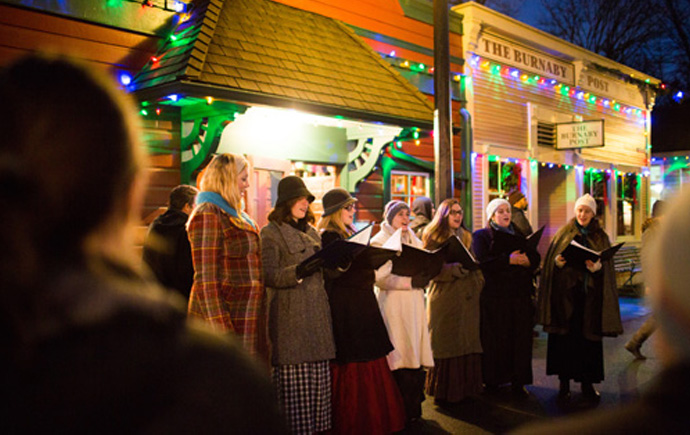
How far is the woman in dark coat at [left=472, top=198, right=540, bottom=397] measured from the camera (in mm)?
6730

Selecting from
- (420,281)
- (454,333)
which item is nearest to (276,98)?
(420,281)

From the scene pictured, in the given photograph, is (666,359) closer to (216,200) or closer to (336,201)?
(216,200)

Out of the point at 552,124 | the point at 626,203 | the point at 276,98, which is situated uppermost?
the point at 552,124

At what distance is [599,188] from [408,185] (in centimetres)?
1028

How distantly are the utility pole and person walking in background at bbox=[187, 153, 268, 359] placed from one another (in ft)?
13.1

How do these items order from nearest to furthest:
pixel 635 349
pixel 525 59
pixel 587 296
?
1. pixel 587 296
2. pixel 635 349
3. pixel 525 59

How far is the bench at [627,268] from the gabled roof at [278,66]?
10.5m

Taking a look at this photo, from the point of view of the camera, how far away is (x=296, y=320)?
4.64 meters

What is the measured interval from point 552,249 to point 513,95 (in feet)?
26.6

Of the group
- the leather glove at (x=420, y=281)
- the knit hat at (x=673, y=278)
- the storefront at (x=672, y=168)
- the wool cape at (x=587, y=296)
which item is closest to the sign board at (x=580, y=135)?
the wool cape at (x=587, y=296)

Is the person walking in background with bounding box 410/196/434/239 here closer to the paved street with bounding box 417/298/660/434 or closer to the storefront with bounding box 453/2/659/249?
the paved street with bounding box 417/298/660/434

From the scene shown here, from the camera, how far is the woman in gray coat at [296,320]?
15.0 ft

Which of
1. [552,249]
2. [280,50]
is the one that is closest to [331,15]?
[280,50]

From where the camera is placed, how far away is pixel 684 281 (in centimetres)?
106
